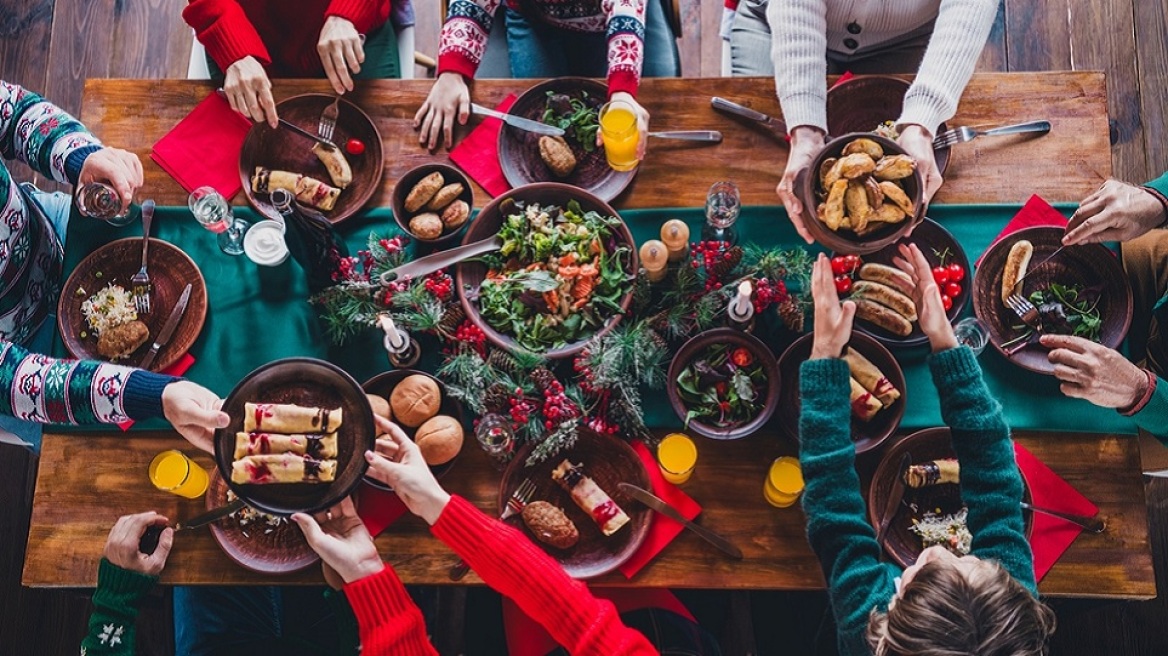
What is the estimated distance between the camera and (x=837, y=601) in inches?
65.3

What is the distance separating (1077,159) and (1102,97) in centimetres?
18

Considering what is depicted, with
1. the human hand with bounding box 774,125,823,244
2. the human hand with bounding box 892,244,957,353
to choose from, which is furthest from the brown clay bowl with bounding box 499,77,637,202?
the human hand with bounding box 892,244,957,353

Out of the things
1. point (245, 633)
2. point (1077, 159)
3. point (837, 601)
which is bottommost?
point (245, 633)

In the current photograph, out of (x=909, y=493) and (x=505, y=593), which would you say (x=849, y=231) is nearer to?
(x=909, y=493)

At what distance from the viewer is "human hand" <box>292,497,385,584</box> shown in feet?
5.51

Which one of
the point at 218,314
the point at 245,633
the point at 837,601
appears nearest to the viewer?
the point at 837,601

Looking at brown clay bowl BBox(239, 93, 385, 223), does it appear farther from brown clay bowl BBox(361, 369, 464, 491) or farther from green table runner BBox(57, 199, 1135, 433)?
brown clay bowl BBox(361, 369, 464, 491)

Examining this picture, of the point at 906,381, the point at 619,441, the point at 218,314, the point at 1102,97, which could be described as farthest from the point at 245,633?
the point at 1102,97

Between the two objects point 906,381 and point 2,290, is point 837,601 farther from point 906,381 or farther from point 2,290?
point 2,290

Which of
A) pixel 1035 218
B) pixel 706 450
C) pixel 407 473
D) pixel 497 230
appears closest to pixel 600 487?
pixel 706 450

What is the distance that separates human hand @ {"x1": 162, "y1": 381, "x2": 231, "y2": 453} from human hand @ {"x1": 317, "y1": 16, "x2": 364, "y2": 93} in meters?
0.84

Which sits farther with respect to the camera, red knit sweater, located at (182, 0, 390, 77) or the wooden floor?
the wooden floor

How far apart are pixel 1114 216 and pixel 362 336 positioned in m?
1.77

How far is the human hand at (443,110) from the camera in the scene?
203 cm
